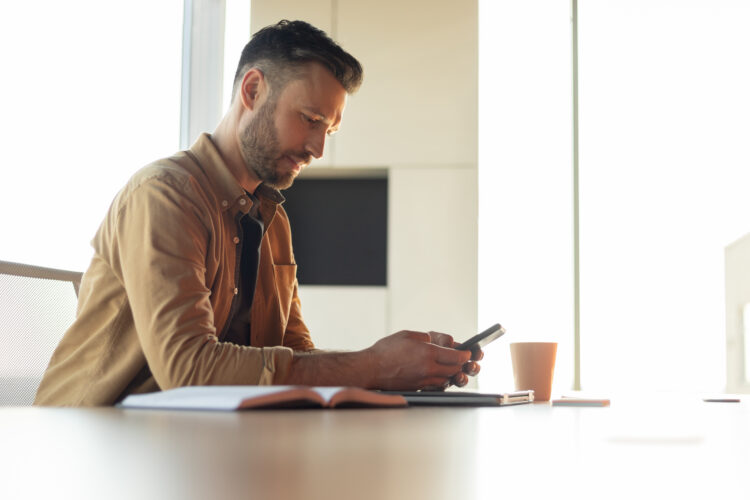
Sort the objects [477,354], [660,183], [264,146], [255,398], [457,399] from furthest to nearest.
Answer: [660,183], [264,146], [477,354], [457,399], [255,398]

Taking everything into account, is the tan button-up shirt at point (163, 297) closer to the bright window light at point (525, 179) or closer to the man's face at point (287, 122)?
the man's face at point (287, 122)

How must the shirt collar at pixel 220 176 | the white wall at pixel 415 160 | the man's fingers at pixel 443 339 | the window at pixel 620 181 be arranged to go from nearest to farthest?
the man's fingers at pixel 443 339 → the shirt collar at pixel 220 176 → the window at pixel 620 181 → the white wall at pixel 415 160

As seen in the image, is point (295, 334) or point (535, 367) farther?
point (295, 334)

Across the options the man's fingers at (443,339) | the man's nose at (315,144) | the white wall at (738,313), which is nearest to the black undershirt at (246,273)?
the man's nose at (315,144)

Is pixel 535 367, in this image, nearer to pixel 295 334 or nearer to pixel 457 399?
pixel 457 399

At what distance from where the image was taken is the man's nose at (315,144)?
1.90m

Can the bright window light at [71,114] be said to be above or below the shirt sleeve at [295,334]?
above

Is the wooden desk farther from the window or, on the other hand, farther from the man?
the window

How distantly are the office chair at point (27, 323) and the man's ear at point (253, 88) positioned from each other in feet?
1.83

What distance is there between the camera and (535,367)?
1392 millimetres

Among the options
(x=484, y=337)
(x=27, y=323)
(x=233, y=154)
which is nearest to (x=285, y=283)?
(x=233, y=154)

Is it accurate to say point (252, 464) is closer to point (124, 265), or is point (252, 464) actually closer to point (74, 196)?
point (124, 265)

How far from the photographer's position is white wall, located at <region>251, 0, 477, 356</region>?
3.76 metres

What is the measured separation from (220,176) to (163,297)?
0.43 metres
